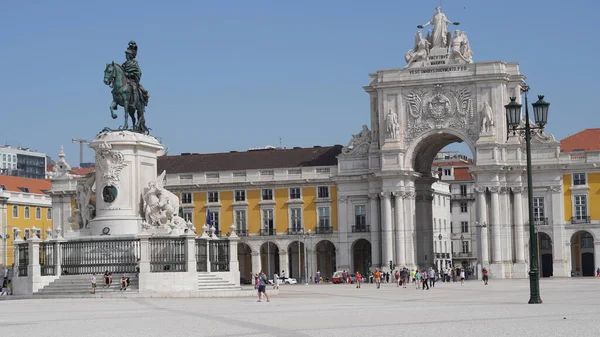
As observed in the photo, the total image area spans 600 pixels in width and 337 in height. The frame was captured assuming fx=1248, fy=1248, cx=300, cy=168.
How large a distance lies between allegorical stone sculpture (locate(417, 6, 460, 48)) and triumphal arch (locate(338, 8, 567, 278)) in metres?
0.08

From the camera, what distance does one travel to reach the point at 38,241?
5016cm

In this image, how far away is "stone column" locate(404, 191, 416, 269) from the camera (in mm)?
95812

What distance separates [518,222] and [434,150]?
11.5 metres

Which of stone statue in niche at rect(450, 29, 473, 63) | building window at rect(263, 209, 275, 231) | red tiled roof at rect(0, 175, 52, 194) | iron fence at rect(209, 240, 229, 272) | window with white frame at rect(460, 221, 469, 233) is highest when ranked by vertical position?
stone statue in niche at rect(450, 29, 473, 63)

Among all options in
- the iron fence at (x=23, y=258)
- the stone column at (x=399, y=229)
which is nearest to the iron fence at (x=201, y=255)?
the iron fence at (x=23, y=258)

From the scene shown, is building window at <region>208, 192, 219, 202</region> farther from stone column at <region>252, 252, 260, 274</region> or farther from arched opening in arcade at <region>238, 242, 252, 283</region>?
stone column at <region>252, 252, 260, 274</region>

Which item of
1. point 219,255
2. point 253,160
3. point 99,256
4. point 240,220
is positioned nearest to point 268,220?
point 240,220

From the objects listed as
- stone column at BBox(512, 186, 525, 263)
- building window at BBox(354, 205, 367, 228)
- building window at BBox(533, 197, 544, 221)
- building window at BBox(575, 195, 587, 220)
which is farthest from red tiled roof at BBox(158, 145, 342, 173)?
building window at BBox(575, 195, 587, 220)

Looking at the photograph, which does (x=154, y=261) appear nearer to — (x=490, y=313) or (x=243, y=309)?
(x=243, y=309)

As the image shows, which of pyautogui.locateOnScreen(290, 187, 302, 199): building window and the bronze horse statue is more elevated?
the bronze horse statue

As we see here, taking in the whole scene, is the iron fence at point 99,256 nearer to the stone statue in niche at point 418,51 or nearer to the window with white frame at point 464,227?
the stone statue in niche at point 418,51

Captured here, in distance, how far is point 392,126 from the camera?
3784 inches

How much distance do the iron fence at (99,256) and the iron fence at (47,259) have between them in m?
0.44

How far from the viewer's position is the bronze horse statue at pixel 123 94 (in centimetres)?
4947
